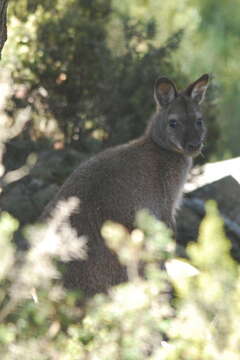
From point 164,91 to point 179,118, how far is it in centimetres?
30

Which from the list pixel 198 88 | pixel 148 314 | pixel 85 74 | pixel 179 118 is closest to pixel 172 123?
pixel 179 118

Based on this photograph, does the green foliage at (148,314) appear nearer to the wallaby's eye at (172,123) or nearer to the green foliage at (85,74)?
the wallaby's eye at (172,123)

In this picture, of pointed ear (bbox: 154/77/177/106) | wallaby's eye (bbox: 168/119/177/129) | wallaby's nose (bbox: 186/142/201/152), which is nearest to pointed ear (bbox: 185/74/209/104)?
pointed ear (bbox: 154/77/177/106)

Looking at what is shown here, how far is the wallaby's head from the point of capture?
259 inches

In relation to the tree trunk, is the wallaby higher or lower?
lower

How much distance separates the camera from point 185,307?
3.07 meters

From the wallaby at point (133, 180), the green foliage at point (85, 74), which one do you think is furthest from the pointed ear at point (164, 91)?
the green foliage at point (85, 74)

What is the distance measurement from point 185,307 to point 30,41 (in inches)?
251

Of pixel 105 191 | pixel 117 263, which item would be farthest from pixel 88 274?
pixel 105 191

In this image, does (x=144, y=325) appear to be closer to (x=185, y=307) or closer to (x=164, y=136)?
(x=185, y=307)

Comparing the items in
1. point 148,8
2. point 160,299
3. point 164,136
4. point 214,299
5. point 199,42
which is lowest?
point 199,42

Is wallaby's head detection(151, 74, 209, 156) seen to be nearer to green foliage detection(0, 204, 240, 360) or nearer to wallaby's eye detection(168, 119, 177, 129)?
wallaby's eye detection(168, 119, 177, 129)

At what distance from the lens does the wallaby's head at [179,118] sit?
259 inches

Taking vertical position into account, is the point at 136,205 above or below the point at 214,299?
below
